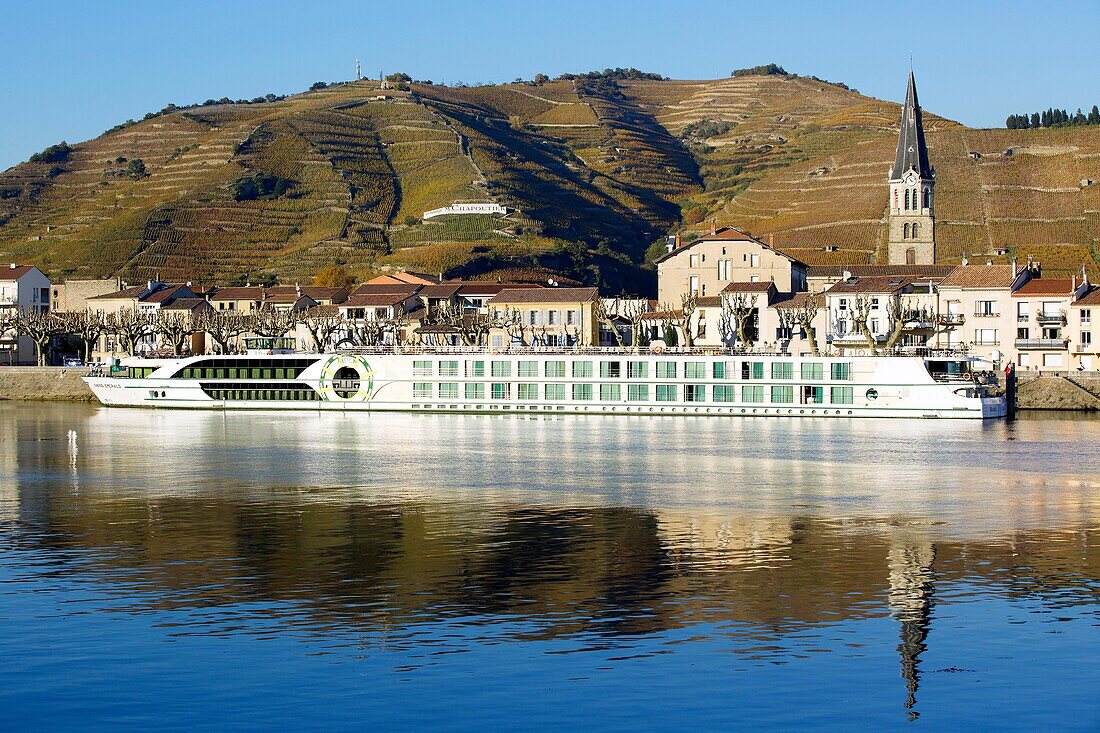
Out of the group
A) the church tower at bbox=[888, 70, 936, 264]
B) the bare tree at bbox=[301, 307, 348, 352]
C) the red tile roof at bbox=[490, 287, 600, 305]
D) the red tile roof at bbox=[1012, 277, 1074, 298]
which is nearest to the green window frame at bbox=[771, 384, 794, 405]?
the red tile roof at bbox=[1012, 277, 1074, 298]

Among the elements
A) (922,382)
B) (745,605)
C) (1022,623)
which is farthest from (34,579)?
(922,382)

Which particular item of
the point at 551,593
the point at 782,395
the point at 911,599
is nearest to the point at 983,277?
the point at 782,395

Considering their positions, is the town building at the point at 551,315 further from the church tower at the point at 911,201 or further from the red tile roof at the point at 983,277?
the church tower at the point at 911,201

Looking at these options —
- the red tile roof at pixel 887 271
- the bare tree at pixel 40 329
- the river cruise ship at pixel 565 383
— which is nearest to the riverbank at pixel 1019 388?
the river cruise ship at pixel 565 383

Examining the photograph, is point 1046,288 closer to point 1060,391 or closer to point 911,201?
point 1060,391

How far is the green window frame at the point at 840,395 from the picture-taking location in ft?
206

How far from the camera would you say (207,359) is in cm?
6969

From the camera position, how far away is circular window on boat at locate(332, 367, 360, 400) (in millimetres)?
68375

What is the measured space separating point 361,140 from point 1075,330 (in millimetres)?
119688

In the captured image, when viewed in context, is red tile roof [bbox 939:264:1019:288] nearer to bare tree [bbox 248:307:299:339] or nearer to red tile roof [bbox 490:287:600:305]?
red tile roof [bbox 490:287:600:305]

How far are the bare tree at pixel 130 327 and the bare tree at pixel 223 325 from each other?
3.37 m

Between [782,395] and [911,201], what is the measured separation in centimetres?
6610

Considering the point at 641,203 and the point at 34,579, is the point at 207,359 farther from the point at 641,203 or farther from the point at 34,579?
the point at 641,203

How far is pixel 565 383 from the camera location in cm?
6606
